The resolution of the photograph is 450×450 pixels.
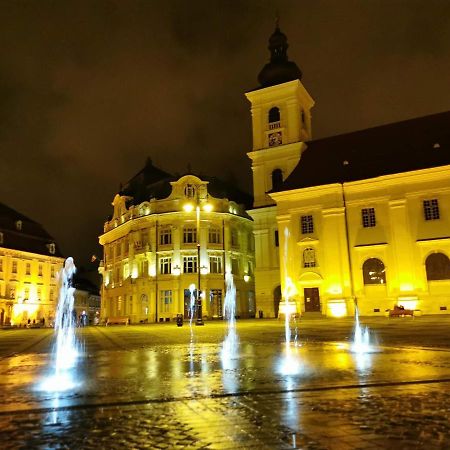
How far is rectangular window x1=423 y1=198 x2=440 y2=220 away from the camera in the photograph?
4027cm

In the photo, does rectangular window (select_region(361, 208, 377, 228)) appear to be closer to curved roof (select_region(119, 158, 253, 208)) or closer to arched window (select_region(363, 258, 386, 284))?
arched window (select_region(363, 258, 386, 284))

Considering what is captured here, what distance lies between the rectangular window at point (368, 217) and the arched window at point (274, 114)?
15576 millimetres

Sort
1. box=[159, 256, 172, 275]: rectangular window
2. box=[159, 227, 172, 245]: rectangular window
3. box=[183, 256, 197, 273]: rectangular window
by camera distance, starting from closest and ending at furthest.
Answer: box=[183, 256, 197, 273]: rectangular window, box=[159, 256, 172, 275]: rectangular window, box=[159, 227, 172, 245]: rectangular window

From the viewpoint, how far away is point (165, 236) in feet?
198

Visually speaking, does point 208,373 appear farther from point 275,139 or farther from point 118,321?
point 275,139

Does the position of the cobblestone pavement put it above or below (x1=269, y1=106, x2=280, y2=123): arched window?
below

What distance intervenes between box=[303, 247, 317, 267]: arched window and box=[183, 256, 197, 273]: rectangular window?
17700 mm

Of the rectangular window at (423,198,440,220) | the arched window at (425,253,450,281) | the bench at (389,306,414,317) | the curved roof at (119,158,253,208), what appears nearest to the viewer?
the bench at (389,306,414,317)

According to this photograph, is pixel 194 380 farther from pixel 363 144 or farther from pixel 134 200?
pixel 134 200

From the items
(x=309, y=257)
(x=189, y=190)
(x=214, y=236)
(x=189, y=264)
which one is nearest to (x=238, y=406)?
(x=309, y=257)

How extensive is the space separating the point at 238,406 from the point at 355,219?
127 ft

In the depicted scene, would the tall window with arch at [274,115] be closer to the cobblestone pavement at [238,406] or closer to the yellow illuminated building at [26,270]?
the yellow illuminated building at [26,270]

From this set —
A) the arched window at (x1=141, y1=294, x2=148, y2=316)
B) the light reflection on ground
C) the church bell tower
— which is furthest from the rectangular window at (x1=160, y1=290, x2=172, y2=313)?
the light reflection on ground

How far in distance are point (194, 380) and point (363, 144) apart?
42.7 meters
